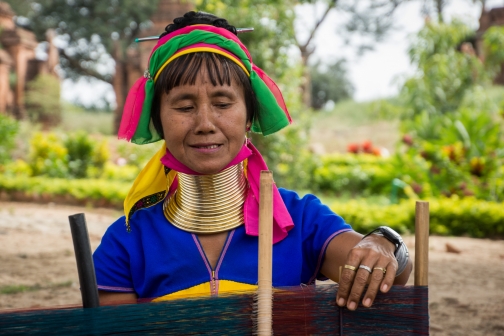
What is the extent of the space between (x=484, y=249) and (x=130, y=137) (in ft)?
18.2

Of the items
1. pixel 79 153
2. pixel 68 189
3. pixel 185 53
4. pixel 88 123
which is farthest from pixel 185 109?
pixel 88 123

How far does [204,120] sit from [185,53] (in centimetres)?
23

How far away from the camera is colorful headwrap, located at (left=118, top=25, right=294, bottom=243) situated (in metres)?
1.86

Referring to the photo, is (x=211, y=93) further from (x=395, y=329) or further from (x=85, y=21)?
(x=85, y=21)

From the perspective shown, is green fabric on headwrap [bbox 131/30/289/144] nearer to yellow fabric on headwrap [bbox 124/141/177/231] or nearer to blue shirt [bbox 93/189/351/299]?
yellow fabric on headwrap [bbox 124/141/177/231]

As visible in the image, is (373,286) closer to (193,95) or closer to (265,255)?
(265,255)

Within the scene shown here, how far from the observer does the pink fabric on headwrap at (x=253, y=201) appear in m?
1.90

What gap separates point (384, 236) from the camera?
167cm

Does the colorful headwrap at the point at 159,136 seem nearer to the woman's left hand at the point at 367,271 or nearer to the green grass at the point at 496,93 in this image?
the woman's left hand at the point at 367,271

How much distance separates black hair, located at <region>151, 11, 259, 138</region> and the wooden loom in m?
0.64

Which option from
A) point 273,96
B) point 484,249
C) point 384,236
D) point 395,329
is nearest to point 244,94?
point 273,96

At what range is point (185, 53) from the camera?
1.83 metres

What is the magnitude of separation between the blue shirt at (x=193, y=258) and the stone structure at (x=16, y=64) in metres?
17.7

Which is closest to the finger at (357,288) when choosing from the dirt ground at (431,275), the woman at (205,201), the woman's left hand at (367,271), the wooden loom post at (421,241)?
the woman's left hand at (367,271)
